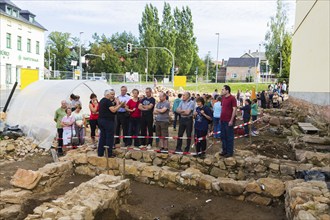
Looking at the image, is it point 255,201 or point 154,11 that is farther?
point 154,11

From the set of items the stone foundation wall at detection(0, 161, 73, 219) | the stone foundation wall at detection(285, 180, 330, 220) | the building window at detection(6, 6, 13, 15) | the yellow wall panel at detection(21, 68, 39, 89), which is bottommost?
the stone foundation wall at detection(0, 161, 73, 219)

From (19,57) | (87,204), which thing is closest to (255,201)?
(87,204)

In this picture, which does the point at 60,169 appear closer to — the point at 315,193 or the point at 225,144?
the point at 225,144

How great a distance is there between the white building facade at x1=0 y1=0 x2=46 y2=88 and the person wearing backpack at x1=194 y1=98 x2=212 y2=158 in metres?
29.5

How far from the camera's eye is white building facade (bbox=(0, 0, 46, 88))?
119 ft

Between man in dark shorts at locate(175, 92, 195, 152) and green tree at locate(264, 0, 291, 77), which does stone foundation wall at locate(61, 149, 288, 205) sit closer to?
man in dark shorts at locate(175, 92, 195, 152)

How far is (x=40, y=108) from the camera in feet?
39.9

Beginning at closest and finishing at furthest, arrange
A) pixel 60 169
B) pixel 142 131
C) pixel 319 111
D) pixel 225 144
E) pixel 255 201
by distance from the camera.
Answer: pixel 255 201 < pixel 60 169 < pixel 225 144 < pixel 142 131 < pixel 319 111

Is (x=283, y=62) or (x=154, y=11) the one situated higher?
(x=154, y=11)

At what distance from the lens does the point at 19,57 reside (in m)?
40.0

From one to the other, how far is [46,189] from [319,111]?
11551 millimetres

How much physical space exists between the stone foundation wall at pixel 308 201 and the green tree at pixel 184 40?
52429 mm

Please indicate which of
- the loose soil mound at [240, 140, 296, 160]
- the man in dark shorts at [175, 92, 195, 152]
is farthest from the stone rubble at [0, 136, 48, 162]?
the loose soil mound at [240, 140, 296, 160]

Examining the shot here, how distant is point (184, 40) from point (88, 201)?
54747 millimetres
